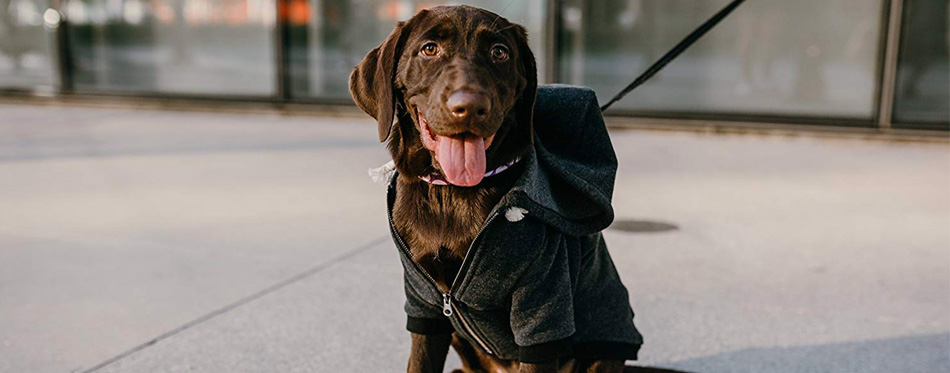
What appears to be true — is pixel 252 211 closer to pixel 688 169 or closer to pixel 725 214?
pixel 725 214

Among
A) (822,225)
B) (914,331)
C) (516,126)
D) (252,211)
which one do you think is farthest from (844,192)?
(516,126)

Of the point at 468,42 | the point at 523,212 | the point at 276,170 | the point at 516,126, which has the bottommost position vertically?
the point at 276,170

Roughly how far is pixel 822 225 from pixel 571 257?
2.92m

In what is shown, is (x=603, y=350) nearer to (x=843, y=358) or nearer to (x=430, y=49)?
(x=430, y=49)

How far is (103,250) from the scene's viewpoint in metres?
4.23

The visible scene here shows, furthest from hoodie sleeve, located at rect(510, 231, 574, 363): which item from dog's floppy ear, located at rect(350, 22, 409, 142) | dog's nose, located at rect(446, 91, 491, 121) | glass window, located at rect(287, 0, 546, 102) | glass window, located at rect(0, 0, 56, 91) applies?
glass window, located at rect(0, 0, 56, 91)

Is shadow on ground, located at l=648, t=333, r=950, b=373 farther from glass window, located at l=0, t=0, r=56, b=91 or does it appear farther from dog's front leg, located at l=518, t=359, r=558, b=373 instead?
glass window, located at l=0, t=0, r=56, b=91

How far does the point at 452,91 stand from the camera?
6.56 feet

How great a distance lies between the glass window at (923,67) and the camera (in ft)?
24.6

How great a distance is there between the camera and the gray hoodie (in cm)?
211

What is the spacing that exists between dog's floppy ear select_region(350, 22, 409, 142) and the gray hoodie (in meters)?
0.22

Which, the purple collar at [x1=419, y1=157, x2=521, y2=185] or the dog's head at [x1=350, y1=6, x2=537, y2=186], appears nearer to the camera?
the dog's head at [x1=350, y1=6, x2=537, y2=186]

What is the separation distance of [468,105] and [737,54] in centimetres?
679

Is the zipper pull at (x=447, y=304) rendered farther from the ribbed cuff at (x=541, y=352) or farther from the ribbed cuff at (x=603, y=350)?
the ribbed cuff at (x=603, y=350)
